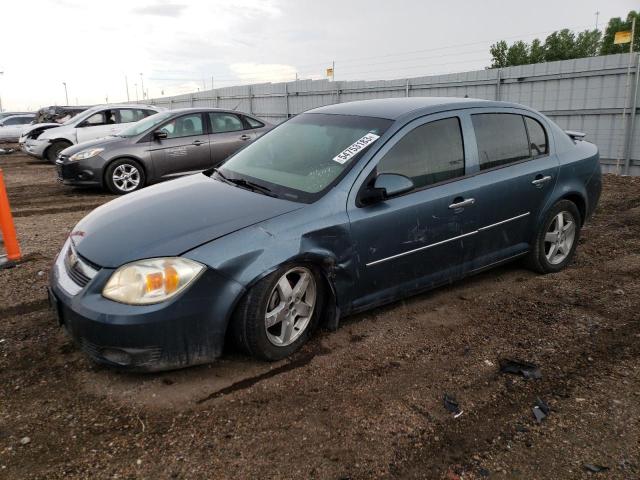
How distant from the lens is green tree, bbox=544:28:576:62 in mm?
59750

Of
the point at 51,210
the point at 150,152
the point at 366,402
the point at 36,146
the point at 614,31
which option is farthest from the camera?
the point at 614,31

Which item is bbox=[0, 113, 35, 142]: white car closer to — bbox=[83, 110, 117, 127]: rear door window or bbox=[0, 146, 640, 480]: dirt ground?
bbox=[83, 110, 117, 127]: rear door window

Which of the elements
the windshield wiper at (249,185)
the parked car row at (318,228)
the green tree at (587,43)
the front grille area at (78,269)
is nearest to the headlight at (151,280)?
the parked car row at (318,228)

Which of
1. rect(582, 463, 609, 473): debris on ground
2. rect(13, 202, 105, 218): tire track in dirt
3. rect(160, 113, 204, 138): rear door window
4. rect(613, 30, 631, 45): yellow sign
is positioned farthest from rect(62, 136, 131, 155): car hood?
rect(613, 30, 631, 45): yellow sign

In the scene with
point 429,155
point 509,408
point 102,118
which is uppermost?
point 102,118

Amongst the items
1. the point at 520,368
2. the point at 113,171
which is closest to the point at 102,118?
the point at 113,171

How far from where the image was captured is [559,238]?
15.6 ft

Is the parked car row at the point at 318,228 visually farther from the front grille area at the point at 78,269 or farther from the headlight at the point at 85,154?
the headlight at the point at 85,154

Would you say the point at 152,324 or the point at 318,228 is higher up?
the point at 318,228

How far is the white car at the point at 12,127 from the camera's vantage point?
74.9ft

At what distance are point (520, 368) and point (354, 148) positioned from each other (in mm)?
1807

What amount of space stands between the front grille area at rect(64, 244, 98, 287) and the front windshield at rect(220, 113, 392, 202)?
1258 millimetres

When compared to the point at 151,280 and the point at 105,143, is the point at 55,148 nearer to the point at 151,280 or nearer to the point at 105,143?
the point at 105,143

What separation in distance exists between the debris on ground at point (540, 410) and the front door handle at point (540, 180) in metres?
2.14
